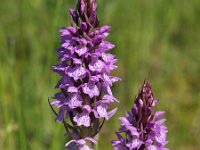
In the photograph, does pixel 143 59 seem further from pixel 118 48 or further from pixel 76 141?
pixel 76 141

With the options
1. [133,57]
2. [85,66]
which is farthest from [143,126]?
[133,57]

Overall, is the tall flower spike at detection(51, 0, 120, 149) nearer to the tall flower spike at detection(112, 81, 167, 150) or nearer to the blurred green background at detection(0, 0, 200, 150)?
the tall flower spike at detection(112, 81, 167, 150)

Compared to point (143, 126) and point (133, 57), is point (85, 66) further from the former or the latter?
point (133, 57)

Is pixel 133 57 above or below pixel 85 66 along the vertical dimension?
above

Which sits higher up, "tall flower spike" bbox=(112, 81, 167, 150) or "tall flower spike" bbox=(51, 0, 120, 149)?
"tall flower spike" bbox=(51, 0, 120, 149)

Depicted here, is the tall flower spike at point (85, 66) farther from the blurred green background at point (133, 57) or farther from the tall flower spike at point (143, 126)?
the blurred green background at point (133, 57)

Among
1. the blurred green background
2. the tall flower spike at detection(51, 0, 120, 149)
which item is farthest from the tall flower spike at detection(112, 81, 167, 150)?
the blurred green background

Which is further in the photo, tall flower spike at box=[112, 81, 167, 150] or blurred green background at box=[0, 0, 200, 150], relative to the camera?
blurred green background at box=[0, 0, 200, 150]
